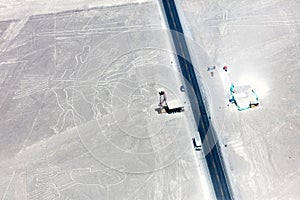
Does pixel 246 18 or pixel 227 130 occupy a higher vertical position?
pixel 246 18

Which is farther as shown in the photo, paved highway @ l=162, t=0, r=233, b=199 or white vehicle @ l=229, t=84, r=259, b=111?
white vehicle @ l=229, t=84, r=259, b=111

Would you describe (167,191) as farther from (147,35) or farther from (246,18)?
(246,18)

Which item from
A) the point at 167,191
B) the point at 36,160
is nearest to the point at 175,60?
the point at 167,191

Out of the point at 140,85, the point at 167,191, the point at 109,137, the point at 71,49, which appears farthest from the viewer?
the point at 71,49

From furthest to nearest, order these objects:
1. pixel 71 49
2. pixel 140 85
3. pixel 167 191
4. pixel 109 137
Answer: pixel 71 49 → pixel 140 85 → pixel 109 137 → pixel 167 191

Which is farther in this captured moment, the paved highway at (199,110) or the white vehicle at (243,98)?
the white vehicle at (243,98)

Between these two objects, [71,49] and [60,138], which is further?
[71,49]

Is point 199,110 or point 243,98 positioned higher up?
point 243,98

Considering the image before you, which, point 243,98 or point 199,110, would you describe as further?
point 243,98
